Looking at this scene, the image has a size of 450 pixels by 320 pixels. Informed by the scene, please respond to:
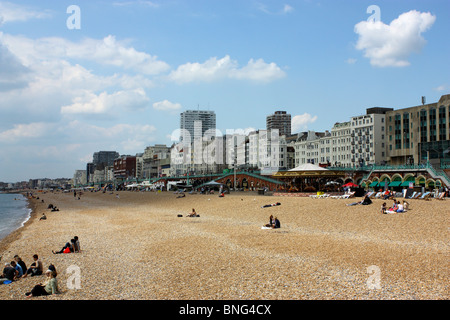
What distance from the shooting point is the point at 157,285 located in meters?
13.4

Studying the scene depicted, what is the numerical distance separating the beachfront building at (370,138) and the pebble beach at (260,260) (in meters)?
63.6

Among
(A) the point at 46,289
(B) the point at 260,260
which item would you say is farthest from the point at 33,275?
(B) the point at 260,260

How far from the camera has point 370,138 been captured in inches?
3546

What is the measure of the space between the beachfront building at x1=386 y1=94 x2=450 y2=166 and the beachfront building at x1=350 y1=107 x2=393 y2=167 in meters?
2.92

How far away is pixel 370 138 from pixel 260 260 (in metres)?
81.2

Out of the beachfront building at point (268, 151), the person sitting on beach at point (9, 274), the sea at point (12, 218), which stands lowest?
the sea at point (12, 218)

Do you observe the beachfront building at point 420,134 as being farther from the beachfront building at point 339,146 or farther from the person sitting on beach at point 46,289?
the person sitting on beach at point 46,289

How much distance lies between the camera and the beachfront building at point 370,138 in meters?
89.2

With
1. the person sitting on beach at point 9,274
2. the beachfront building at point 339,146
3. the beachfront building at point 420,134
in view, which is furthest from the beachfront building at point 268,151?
the person sitting on beach at point 9,274

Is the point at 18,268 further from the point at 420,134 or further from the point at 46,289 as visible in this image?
the point at 420,134

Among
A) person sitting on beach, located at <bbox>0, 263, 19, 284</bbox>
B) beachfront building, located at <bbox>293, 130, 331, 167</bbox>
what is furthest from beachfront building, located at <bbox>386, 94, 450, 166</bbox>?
person sitting on beach, located at <bbox>0, 263, 19, 284</bbox>
